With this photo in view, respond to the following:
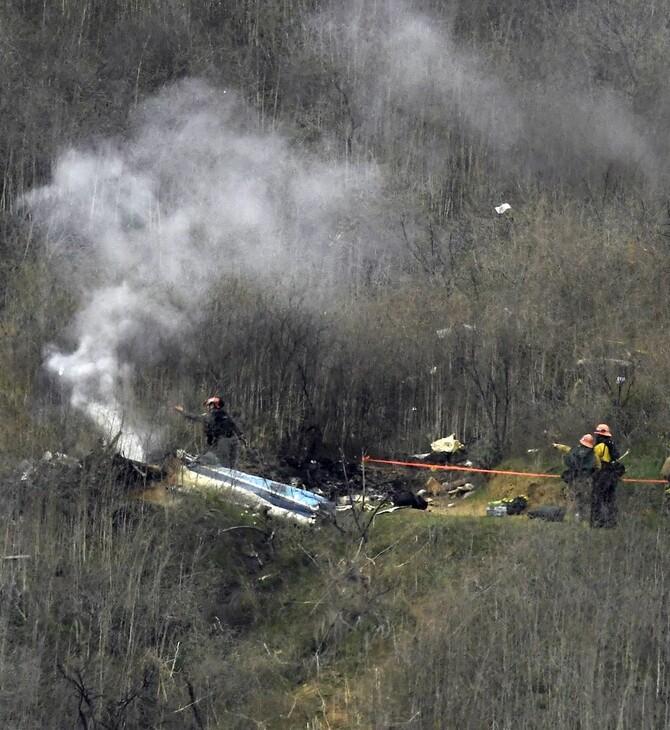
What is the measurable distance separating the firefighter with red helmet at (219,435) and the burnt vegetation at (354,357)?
72cm

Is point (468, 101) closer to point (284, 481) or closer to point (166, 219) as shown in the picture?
point (166, 219)

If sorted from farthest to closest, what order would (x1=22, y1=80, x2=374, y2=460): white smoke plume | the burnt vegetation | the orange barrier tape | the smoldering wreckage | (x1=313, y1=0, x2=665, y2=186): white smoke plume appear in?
(x1=313, y1=0, x2=665, y2=186): white smoke plume < (x1=22, y1=80, x2=374, y2=460): white smoke plume < the orange barrier tape < the smoldering wreckage < the burnt vegetation

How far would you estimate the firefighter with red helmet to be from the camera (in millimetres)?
18016

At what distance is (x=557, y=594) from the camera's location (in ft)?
50.3

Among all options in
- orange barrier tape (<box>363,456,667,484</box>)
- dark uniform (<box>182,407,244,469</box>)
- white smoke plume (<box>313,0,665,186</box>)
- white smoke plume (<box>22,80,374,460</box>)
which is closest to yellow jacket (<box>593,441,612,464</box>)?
orange barrier tape (<box>363,456,667,484</box>)

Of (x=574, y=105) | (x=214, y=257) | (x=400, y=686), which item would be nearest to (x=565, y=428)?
(x=400, y=686)

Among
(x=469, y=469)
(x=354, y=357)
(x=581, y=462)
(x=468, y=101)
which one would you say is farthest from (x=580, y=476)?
(x=468, y=101)

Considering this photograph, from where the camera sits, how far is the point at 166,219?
25.1 m

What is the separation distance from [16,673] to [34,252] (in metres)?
11.0

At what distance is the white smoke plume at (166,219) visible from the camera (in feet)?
68.4

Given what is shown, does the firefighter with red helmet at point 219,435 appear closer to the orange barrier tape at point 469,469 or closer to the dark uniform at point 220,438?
the dark uniform at point 220,438

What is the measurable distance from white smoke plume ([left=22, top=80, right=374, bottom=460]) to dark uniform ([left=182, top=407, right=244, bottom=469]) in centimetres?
208

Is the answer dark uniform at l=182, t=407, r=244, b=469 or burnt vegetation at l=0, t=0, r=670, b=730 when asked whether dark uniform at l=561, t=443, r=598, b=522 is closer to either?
burnt vegetation at l=0, t=0, r=670, b=730

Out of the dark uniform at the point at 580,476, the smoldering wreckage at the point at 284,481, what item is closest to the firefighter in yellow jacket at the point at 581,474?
the dark uniform at the point at 580,476
